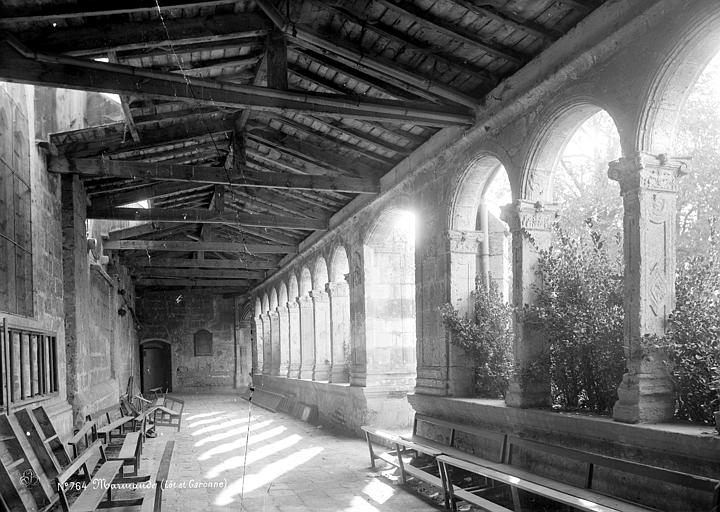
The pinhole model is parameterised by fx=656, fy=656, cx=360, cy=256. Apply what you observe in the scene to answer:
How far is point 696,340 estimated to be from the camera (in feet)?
14.2

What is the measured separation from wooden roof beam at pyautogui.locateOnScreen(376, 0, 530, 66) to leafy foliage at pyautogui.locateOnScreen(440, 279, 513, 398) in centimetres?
245

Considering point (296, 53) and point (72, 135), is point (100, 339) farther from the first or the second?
point (296, 53)

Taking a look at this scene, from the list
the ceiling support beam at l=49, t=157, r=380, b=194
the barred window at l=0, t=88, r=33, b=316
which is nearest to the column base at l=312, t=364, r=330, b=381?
the ceiling support beam at l=49, t=157, r=380, b=194

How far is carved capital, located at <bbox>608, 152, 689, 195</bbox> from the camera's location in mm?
4527

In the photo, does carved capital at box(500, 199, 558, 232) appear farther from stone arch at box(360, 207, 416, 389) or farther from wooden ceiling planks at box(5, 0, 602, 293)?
stone arch at box(360, 207, 416, 389)

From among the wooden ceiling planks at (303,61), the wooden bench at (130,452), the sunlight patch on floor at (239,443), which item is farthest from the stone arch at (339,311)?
the wooden bench at (130,452)

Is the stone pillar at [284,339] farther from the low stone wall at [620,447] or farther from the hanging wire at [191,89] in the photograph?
the low stone wall at [620,447]

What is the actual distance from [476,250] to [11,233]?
4880 millimetres

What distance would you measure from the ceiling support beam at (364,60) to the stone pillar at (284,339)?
11.4m

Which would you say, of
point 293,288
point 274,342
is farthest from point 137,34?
point 274,342

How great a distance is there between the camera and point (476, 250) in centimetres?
769

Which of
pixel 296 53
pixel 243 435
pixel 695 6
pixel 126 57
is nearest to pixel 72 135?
pixel 126 57

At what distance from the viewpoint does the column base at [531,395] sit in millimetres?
5750

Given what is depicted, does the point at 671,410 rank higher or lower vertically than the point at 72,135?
lower
